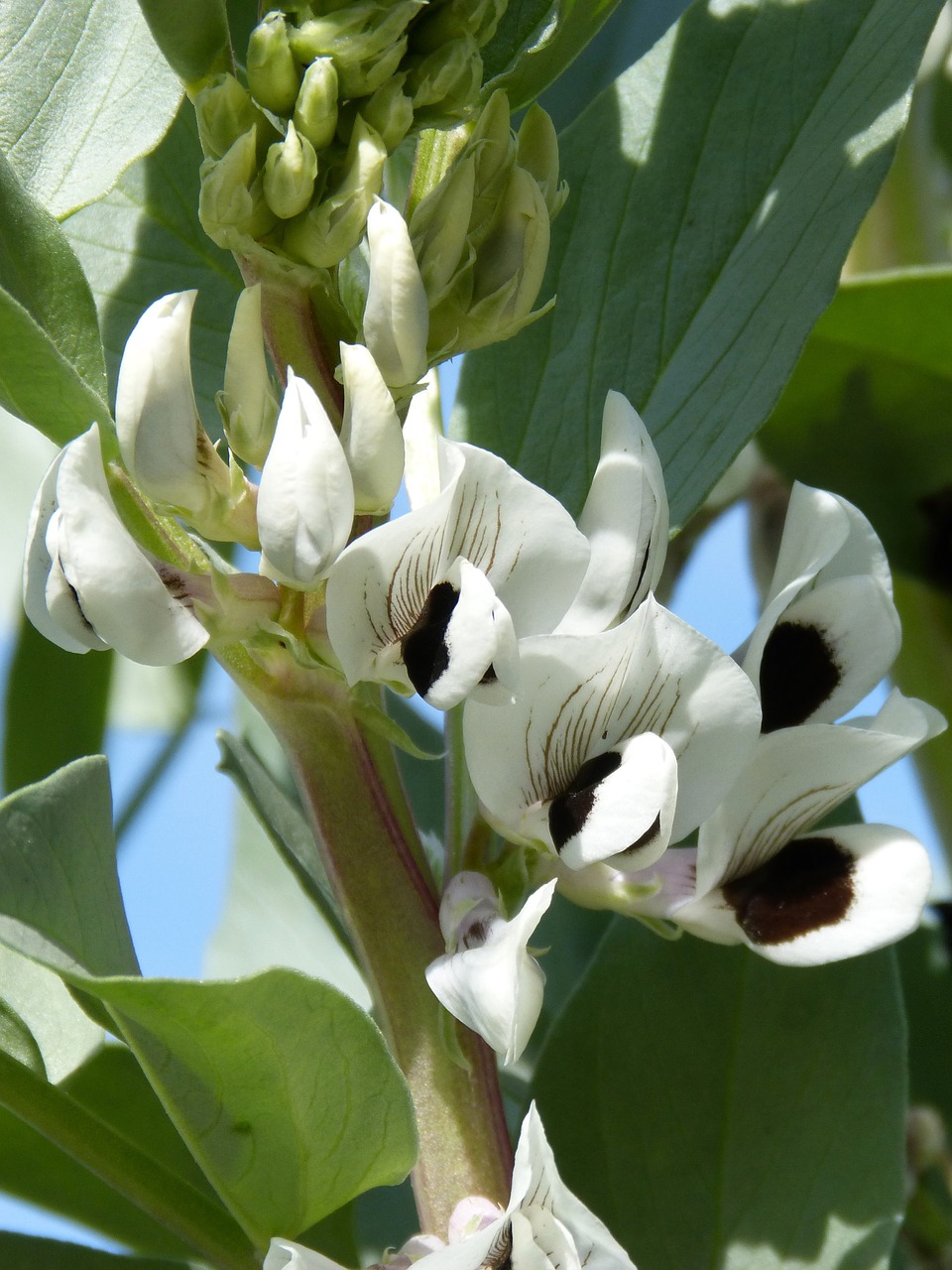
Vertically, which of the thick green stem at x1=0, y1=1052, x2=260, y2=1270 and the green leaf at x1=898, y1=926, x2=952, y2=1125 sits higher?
the thick green stem at x1=0, y1=1052, x2=260, y2=1270

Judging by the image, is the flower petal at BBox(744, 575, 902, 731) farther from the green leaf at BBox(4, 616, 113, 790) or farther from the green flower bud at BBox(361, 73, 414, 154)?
the green leaf at BBox(4, 616, 113, 790)

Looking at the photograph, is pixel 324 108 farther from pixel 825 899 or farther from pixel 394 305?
pixel 825 899

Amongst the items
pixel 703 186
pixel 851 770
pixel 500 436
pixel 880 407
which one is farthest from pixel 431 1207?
pixel 880 407

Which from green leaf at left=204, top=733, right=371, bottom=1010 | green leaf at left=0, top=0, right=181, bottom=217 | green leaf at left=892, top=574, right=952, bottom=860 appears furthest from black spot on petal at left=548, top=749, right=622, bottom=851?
green leaf at left=892, top=574, right=952, bottom=860

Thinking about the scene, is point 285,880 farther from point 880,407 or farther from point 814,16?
point 814,16

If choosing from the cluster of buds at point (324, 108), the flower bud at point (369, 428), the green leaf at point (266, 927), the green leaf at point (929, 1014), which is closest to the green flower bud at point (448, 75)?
the cluster of buds at point (324, 108)

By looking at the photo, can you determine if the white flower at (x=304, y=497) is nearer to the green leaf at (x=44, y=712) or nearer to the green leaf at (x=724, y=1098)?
the green leaf at (x=724, y=1098)
